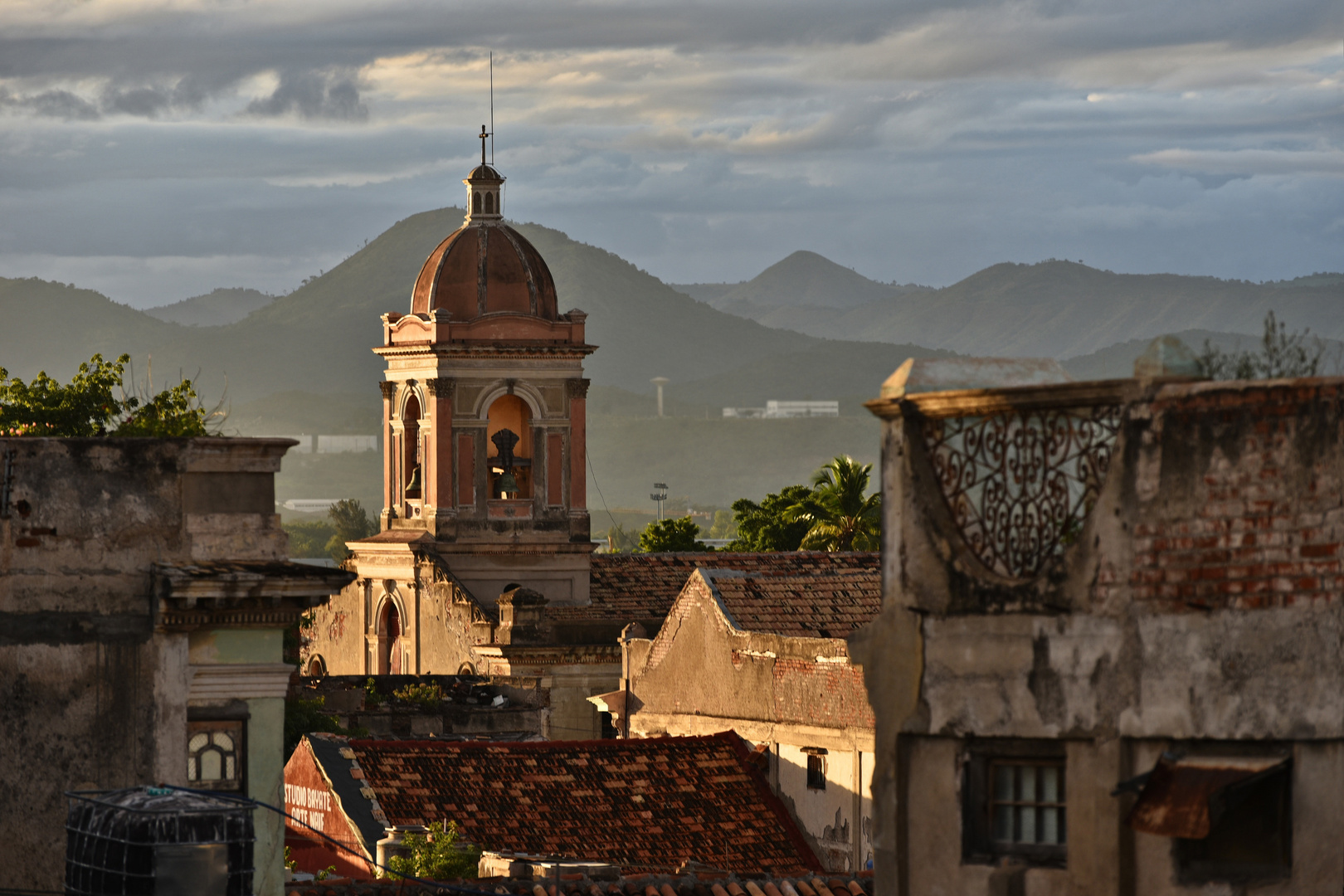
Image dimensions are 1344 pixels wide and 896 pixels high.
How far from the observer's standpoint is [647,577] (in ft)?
170

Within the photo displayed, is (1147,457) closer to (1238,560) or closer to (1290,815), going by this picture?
(1238,560)

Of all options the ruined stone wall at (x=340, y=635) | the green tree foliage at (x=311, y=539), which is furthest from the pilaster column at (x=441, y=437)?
the green tree foliage at (x=311, y=539)

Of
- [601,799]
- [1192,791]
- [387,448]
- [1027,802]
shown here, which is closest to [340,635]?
[387,448]

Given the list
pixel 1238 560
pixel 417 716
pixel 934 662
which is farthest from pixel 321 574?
pixel 417 716

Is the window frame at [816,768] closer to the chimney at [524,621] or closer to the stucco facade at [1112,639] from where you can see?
the chimney at [524,621]

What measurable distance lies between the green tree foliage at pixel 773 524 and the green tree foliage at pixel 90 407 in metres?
33.7

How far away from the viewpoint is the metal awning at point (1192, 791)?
11.8 metres

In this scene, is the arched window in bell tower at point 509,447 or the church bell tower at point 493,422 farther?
the arched window in bell tower at point 509,447

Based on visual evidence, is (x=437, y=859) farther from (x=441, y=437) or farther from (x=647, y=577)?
(x=441, y=437)

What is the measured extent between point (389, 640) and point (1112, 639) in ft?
139

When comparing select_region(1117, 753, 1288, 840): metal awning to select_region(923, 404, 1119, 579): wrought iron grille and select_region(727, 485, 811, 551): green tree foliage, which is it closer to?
select_region(923, 404, 1119, 579): wrought iron grille

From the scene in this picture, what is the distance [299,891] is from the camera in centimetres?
2212

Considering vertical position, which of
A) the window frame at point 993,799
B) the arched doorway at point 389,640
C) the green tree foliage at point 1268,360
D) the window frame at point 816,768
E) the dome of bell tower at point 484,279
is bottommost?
the window frame at point 816,768

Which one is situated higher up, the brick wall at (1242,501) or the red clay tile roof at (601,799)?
the brick wall at (1242,501)
